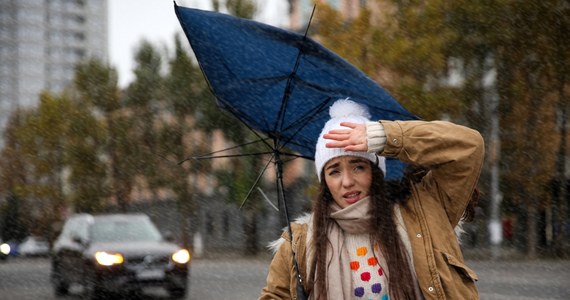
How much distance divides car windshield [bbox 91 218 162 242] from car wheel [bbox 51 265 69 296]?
128 cm

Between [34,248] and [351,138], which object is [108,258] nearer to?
[351,138]

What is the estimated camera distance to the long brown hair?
3.09 metres

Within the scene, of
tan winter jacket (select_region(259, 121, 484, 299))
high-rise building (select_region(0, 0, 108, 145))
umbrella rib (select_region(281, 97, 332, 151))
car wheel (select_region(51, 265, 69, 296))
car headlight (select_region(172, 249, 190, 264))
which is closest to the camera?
tan winter jacket (select_region(259, 121, 484, 299))

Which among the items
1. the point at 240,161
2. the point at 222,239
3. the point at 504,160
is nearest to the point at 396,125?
the point at 504,160

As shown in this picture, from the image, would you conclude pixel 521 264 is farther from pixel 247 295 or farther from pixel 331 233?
pixel 331 233

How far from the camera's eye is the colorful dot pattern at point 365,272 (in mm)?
3166

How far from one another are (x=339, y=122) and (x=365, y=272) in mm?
639

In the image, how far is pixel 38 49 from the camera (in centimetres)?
12312

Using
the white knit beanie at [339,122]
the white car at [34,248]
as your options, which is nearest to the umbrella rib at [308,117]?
the white knit beanie at [339,122]

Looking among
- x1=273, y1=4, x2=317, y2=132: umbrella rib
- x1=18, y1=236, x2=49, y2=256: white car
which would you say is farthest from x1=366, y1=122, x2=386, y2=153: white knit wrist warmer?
x1=18, y1=236, x2=49, y2=256: white car

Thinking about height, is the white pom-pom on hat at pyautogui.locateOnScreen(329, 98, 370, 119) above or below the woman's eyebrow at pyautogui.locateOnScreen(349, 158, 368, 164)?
above

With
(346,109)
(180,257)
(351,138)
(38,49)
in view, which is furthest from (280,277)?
(38,49)

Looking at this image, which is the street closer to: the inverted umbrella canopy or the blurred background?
the blurred background

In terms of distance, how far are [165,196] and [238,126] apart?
32461 mm
